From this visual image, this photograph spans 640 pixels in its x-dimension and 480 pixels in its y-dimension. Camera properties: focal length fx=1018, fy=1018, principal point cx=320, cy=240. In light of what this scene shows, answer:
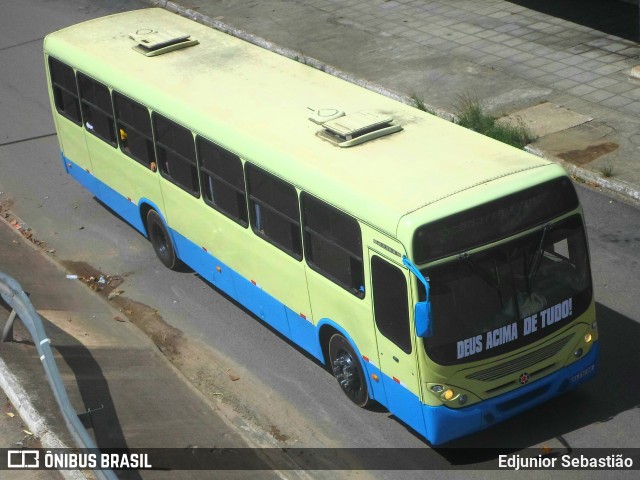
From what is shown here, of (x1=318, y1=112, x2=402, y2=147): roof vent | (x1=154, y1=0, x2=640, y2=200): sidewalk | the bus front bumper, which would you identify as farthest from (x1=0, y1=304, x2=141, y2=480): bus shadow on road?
(x1=154, y1=0, x2=640, y2=200): sidewalk

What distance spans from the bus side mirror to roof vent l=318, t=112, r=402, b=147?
91.6 inches

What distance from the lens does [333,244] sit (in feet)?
32.2

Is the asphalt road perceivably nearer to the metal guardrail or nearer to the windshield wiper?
the windshield wiper

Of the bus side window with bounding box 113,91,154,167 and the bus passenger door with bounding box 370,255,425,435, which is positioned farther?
the bus side window with bounding box 113,91,154,167

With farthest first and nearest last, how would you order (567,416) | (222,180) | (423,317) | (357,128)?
(222,180), (357,128), (567,416), (423,317)

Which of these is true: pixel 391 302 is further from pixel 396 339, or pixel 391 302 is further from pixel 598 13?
pixel 598 13

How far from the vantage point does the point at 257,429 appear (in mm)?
10297

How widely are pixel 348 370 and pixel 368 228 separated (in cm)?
188

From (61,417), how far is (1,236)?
5.63 m

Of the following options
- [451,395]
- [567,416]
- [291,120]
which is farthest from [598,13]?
[451,395]

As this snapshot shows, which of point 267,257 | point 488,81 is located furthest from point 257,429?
point 488,81

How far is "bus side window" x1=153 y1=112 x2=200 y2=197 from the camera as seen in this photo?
Answer: 12.1 meters

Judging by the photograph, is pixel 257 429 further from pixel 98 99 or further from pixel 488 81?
pixel 488 81

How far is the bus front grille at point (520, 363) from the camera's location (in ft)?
29.6
